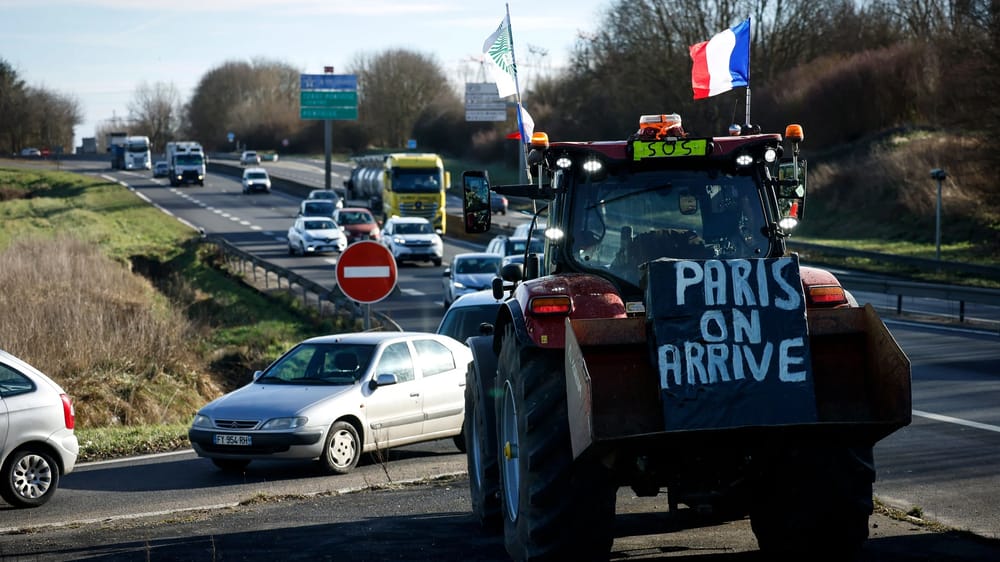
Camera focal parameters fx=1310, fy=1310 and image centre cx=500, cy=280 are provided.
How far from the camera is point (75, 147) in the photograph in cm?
16225

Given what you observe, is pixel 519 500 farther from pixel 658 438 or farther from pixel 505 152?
pixel 505 152

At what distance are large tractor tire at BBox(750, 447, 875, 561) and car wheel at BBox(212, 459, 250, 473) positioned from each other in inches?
314

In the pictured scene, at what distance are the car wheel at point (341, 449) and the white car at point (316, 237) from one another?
35018 millimetres

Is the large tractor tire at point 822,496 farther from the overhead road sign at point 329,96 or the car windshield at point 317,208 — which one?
the overhead road sign at point 329,96

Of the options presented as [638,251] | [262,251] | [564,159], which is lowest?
[262,251]

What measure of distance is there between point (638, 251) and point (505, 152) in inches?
3405

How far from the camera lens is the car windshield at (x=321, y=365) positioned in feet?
47.8

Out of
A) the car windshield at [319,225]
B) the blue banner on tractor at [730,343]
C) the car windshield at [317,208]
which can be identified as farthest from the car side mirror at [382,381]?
the car windshield at [317,208]

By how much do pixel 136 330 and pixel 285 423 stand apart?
1104 centimetres

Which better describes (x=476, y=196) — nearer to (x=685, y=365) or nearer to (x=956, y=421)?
(x=685, y=365)

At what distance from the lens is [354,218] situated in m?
53.7

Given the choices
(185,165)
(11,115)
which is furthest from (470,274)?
(11,115)

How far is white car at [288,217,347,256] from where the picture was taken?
161 feet

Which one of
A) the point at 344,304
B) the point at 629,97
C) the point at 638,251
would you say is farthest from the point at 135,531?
the point at 629,97
